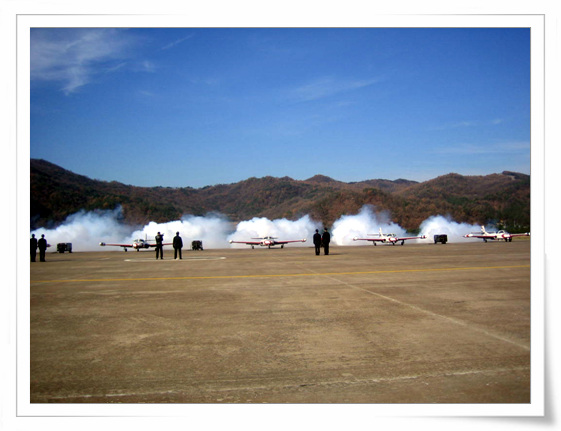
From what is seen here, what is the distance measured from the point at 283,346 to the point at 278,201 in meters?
180

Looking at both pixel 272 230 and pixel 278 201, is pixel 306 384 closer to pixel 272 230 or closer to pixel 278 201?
pixel 272 230

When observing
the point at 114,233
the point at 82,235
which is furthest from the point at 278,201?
the point at 82,235

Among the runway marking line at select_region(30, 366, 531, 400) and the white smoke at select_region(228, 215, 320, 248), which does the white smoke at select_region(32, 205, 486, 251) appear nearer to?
the white smoke at select_region(228, 215, 320, 248)

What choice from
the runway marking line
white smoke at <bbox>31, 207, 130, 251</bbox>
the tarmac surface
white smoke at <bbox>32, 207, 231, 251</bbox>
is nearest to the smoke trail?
white smoke at <bbox>32, 207, 231, 251</bbox>

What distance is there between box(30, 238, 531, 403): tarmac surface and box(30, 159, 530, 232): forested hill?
7282 centimetres

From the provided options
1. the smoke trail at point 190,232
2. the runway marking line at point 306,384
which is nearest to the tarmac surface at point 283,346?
the runway marking line at point 306,384

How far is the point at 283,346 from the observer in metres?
5.54

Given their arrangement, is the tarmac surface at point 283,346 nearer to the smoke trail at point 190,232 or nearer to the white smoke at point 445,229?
the smoke trail at point 190,232

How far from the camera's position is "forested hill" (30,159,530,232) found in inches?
4204

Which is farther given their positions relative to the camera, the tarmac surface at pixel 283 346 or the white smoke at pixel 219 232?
the white smoke at pixel 219 232

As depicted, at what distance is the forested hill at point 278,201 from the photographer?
106794mm

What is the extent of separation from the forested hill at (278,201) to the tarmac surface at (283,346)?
239 ft
